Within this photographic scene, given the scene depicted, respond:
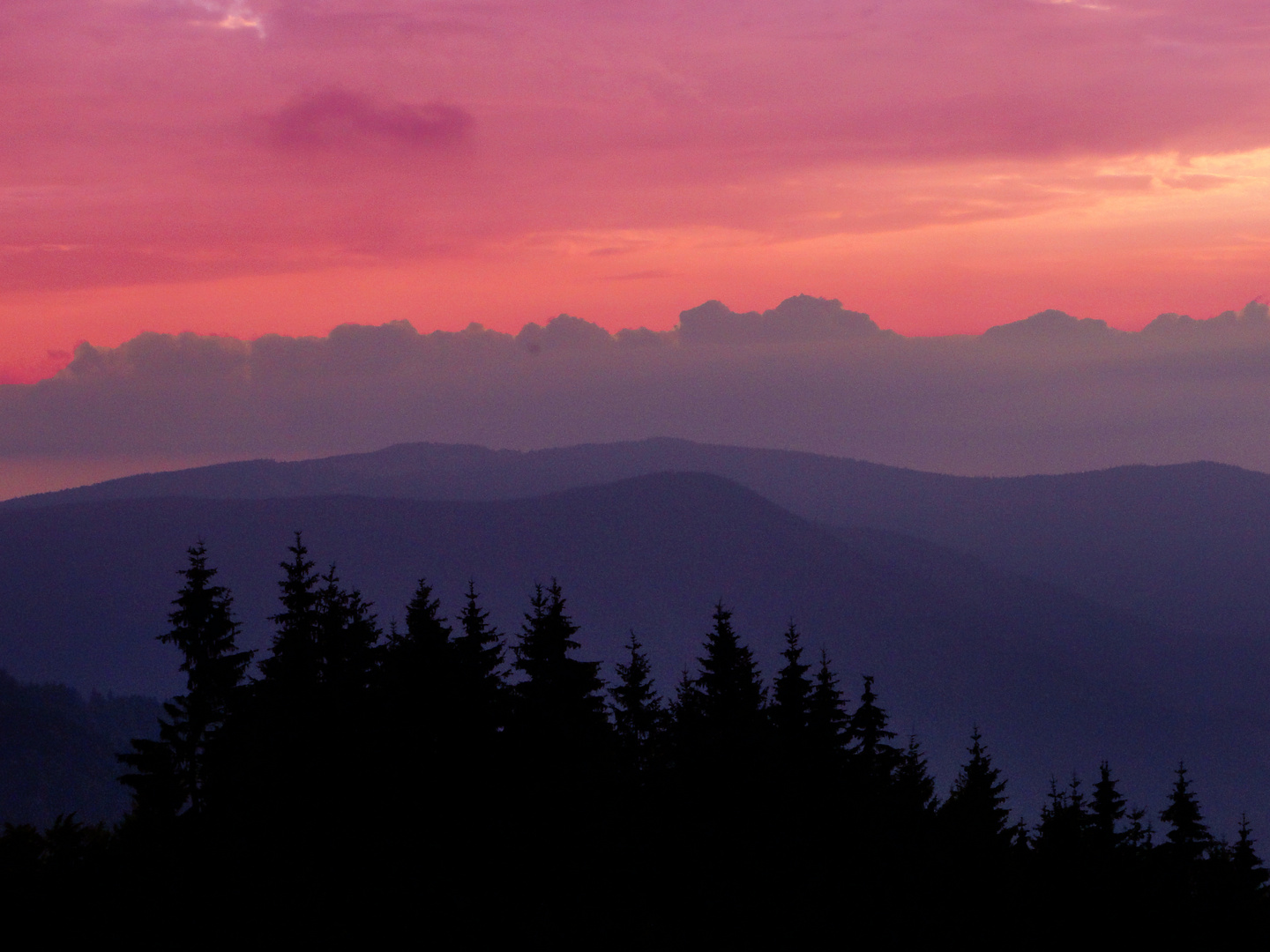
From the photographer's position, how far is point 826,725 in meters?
32.4

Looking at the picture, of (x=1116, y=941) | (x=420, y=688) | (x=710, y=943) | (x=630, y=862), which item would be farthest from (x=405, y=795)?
(x=1116, y=941)

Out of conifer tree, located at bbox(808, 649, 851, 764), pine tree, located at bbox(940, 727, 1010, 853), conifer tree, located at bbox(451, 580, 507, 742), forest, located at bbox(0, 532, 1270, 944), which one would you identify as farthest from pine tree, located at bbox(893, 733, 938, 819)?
conifer tree, located at bbox(451, 580, 507, 742)

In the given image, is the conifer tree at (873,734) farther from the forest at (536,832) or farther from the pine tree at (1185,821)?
the pine tree at (1185,821)

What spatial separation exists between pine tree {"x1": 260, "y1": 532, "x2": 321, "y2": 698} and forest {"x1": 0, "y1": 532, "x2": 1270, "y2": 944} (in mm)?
136

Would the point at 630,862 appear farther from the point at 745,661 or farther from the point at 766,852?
the point at 745,661

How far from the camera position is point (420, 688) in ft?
84.1

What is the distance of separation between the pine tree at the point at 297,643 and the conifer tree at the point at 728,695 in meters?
9.32

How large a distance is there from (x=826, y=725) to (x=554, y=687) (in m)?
7.06

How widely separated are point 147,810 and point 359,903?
56.7ft

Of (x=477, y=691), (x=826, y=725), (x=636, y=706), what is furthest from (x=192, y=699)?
(x=826, y=725)

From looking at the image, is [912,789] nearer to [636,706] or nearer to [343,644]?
[636,706]

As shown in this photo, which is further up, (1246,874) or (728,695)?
(728,695)

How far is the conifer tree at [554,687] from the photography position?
25359mm

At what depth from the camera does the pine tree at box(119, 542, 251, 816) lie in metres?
36.8
